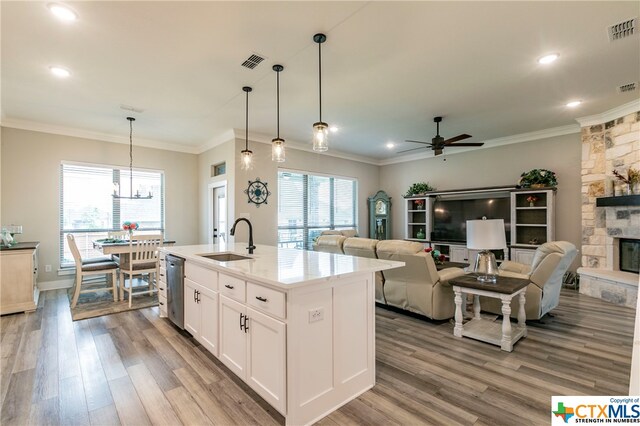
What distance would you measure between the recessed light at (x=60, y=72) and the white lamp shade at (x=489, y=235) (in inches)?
186

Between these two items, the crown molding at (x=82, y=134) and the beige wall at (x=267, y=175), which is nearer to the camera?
the crown molding at (x=82, y=134)

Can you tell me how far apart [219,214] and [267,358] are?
4.67 metres

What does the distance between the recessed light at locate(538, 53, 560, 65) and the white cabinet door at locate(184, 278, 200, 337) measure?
167 inches

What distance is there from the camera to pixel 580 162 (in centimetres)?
534

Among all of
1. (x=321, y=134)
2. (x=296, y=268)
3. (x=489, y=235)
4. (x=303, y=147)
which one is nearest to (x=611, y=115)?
(x=489, y=235)

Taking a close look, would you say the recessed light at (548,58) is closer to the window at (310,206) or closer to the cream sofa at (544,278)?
the cream sofa at (544,278)

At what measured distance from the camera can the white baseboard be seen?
5133mm

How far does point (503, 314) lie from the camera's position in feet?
9.29

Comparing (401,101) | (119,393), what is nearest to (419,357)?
(119,393)

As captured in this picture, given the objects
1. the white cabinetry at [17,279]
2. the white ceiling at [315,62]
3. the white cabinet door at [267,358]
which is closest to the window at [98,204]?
the white ceiling at [315,62]

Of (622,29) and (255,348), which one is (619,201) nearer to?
(622,29)

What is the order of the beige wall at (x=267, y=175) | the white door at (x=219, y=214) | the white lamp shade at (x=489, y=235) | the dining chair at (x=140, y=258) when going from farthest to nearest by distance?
the white door at (x=219, y=214), the beige wall at (x=267, y=175), the dining chair at (x=140, y=258), the white lamp shade at (x=489, y=235)

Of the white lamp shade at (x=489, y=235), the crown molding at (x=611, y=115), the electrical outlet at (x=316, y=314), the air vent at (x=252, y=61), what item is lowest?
the electrical outlet at (x=316, y=314)

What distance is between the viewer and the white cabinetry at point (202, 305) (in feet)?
8.51
